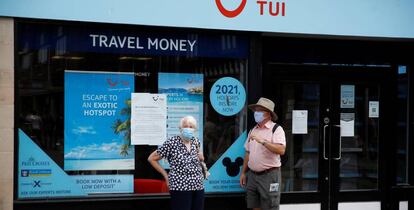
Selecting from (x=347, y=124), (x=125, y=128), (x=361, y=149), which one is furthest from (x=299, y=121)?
(x=125, y=128)

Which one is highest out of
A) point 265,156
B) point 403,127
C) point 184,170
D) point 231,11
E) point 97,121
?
point 231,11

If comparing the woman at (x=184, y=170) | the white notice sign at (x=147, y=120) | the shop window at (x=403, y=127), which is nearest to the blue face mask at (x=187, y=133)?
the woman at (x=184, y=170)

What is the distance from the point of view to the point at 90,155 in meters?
7.40

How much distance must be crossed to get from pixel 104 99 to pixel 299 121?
2.79 metres

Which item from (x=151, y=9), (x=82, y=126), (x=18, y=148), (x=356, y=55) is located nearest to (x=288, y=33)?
(x=356, y=55)

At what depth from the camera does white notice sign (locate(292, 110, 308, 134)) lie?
8461mm

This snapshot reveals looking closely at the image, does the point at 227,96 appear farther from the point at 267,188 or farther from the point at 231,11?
the point at 267,188

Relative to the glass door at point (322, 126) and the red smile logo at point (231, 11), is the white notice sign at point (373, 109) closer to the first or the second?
the glass door at point (322, 126)

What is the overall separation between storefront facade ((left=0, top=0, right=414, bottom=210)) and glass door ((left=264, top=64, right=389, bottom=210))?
0.06 feet

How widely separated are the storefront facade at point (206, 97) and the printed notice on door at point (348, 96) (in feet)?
0.08

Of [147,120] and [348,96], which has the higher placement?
[348,96]

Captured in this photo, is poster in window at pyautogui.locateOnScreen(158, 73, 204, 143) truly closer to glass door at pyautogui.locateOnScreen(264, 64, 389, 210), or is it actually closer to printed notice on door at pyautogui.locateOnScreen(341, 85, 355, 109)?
A: glass door at pyautogui.locateOnScreen(264, 64, 389, 210)

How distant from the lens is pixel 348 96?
340 inches

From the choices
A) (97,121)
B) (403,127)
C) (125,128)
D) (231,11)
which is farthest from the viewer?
(403,127)
